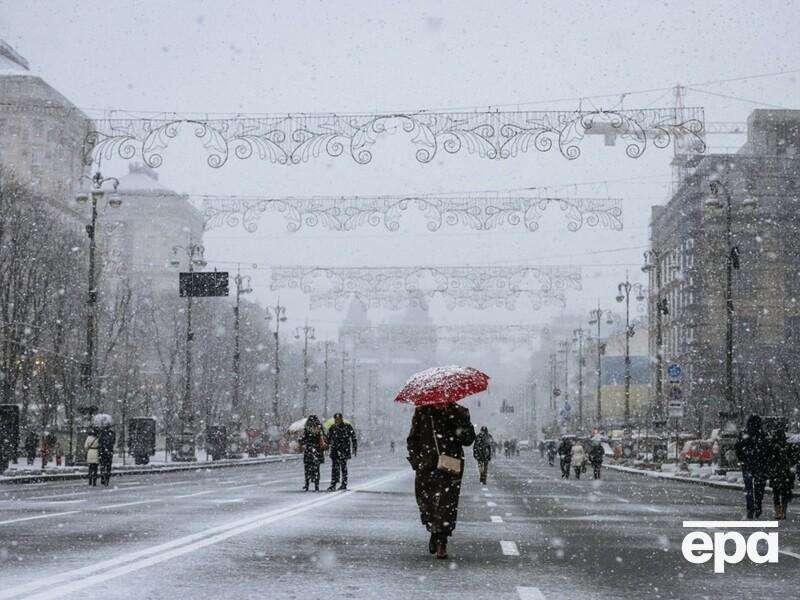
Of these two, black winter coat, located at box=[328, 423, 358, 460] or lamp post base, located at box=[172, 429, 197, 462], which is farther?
lamp post base, located at box=[172, 429, 197, 462]

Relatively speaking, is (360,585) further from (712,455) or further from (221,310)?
(221,310)

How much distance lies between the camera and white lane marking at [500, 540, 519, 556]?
534 inches

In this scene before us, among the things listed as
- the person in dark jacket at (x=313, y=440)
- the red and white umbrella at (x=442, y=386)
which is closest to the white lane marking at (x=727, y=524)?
the red and white umbrella at (x=442, y=386)

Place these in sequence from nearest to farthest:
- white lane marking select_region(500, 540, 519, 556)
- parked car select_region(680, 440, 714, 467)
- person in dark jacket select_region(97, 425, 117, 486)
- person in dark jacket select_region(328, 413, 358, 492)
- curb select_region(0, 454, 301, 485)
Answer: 1. white lane marking select_region(500, 540, 519, 556)
2. person in dark jacket select_region(328, 413, 358, 492)
3. person in dark jacket select_region(97, 425, 117, 486)
4. curb select_region(0, 454, 301, 485)
5. parked car select_region(680, 440, 714, 467)

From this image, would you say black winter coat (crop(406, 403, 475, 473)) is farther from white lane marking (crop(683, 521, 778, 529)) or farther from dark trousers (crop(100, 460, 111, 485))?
A: dark trousers (crop(100, 460, 111, 485))

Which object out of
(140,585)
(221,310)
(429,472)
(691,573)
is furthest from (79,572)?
(221,310)

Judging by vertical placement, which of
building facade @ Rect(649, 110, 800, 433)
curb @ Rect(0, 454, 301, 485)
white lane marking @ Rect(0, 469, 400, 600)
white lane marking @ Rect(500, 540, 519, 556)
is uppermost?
building facade @ Rect(649, 110, 800, 433)

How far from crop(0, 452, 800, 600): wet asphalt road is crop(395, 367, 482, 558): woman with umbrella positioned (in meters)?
0.45

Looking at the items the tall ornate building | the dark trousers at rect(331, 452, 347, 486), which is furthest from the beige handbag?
the tall ornate building

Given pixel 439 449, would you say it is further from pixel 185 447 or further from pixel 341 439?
pixel 185 447

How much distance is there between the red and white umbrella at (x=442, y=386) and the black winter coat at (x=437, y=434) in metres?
0.12

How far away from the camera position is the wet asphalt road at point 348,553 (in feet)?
33.3

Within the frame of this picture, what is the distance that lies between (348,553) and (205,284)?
34.0 metres

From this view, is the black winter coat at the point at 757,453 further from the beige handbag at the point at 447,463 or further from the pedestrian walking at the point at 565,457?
the pedestrian walking at the point at 565,457
